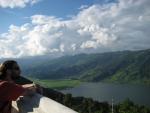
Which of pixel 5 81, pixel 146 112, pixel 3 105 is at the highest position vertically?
pixel 5 81

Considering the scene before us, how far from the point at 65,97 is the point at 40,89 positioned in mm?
114092

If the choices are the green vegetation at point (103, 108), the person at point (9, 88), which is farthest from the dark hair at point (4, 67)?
the green vegetation at point (103, 108)

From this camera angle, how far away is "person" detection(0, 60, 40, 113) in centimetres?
477

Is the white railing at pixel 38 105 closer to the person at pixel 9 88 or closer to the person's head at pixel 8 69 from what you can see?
the person at pixel 9 88

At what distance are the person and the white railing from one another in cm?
19

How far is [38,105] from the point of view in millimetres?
4590

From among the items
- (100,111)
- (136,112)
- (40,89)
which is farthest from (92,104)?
(40,89)

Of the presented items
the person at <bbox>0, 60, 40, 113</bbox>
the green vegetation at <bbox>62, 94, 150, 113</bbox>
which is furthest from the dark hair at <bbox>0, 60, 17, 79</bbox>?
the green vegetation at <bbox>62, 94, 150, 113</bbox>

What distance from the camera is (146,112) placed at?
107625 mm

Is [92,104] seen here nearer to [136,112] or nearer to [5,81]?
[136,112]

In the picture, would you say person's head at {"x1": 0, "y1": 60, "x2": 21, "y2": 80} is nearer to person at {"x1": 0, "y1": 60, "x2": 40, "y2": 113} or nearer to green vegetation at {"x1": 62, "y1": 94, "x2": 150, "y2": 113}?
person at {"x1": 0, "y1": 60, "x2": 40, "y2": 113}

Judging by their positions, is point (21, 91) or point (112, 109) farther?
point (112, 109)

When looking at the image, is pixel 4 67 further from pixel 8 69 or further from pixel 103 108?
pixel 103 108

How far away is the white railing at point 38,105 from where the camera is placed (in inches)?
148
